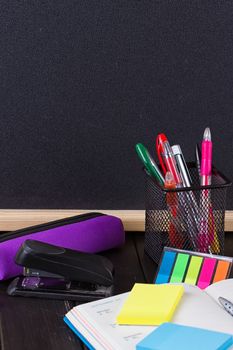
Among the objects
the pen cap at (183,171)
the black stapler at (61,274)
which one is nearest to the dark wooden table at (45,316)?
the black stapler at (61,274)

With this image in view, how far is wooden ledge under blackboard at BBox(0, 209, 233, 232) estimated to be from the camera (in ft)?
3.13

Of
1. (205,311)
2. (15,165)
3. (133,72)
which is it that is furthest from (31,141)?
(205,311)

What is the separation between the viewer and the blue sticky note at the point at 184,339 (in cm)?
57

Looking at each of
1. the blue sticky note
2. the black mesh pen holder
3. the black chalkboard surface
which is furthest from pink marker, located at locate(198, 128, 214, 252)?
the blue sticky note

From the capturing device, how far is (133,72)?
93 centimetres

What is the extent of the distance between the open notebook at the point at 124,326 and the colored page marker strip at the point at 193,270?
44 mm

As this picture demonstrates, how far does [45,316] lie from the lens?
0.69 m

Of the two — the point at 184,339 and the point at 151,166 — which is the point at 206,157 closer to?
the point at 151,166

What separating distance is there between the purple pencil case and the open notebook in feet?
0.48

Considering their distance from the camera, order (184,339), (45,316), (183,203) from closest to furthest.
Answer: (184,339), (45,316), (183,203)

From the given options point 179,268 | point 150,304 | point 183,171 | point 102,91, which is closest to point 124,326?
point 150,304

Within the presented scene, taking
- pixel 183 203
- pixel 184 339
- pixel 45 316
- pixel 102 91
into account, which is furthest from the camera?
pixel 102 91

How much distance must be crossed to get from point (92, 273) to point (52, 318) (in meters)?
0.07

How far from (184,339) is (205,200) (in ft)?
0.88
